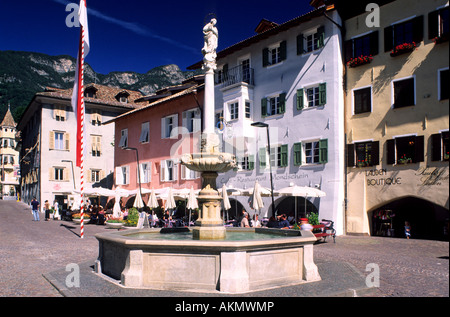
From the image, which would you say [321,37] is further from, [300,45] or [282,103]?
[282,103]

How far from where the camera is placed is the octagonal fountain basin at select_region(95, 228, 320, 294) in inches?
314

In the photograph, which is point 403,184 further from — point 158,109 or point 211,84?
point 158,109

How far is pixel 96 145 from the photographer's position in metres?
52.2

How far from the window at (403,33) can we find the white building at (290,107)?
300 cm

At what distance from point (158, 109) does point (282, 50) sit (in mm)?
15403

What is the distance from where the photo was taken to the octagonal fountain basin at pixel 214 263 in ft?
26.1

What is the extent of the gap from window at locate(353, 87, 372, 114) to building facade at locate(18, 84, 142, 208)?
3006cm

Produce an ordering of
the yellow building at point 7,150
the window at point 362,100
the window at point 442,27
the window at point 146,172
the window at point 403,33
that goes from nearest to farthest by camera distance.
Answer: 1. the window at point 442,27
2. the window at point 403,33
3. the window at point 362,100
4. the window at point 146,172
5. the yellow building at point 7,150

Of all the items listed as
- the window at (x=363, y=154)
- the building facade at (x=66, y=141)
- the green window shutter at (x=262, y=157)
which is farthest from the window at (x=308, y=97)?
the building facade at (x=66, y=141)

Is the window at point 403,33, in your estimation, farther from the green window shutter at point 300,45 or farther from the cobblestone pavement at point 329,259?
the cobblestone pavement at point 329,259

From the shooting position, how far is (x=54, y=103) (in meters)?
48.2

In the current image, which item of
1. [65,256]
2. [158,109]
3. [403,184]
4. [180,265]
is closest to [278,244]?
[180,265]

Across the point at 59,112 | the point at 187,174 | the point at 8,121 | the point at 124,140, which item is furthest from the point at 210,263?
the point at 8,121

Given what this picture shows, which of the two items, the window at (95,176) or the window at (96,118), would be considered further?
the window at (96,118)
